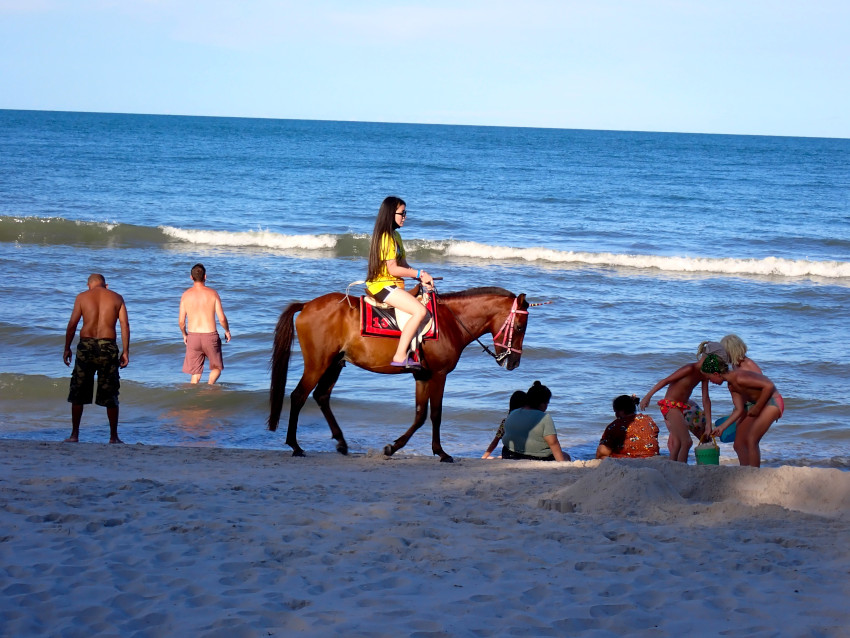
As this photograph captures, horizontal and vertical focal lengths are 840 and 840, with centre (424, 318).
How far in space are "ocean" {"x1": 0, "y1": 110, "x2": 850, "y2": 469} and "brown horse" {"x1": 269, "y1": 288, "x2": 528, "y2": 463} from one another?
1046 mm

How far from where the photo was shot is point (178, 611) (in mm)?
3945

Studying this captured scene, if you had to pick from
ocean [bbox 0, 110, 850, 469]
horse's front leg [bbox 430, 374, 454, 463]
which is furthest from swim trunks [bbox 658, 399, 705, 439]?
horse's front leg [bbox 430, 374, 454, 463]

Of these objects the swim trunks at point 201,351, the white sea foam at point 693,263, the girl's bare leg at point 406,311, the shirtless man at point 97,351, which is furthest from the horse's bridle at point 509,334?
the white sea foam at point 693,263

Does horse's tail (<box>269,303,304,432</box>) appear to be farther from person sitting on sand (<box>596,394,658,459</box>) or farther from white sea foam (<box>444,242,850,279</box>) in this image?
white sea foam (<box>444,242,850,279</box>)

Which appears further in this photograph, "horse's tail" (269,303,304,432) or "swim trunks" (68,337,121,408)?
"swim trunks" (68,337,121,408)

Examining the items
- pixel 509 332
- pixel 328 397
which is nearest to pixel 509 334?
pixel 509 332

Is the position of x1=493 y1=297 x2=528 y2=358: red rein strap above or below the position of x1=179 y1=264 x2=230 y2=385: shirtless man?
above

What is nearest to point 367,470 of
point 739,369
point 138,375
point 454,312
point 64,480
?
point 454,312

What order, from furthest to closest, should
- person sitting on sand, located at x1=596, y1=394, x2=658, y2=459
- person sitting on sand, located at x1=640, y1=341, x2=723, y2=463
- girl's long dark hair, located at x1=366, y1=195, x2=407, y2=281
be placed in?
person sitting on sand, located at x1=596, y1=394, x2=658, y2=459, person sitting on sand, located at x1=640, y1=341, x2=723, y2=463, girl's long dark hair, located at x1=366, y1=195, x2=407, y2=281

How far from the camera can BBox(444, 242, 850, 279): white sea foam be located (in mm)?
22609

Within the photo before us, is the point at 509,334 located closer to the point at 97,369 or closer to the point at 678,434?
the point at 678,434

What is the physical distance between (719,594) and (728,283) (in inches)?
677

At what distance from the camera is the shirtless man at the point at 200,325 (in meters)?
10.7

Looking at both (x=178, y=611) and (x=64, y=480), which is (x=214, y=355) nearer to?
(x=64, y=480)
